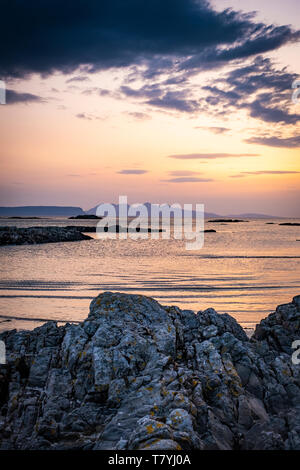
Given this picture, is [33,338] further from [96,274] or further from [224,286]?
[96,274]

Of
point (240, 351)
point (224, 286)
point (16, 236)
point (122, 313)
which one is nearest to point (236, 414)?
point (240, 351)

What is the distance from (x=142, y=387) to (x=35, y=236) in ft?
248

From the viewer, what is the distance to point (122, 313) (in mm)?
12031

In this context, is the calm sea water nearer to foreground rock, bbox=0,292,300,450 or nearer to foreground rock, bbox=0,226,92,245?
foreground rock, bbox=0,292,300,450

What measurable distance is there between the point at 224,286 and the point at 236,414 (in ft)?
70.0

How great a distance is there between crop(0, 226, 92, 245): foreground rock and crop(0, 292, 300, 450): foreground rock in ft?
220

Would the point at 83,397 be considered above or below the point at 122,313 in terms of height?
below

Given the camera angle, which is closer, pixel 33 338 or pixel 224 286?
pixel 33 338

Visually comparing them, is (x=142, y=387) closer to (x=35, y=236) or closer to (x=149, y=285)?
(x=149, y=285)

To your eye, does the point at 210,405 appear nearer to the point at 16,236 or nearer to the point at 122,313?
the point at 122,313

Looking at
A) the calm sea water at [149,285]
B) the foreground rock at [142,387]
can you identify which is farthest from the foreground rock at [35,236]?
the foreground rock at [142,387]

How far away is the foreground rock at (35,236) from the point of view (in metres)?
75.6
